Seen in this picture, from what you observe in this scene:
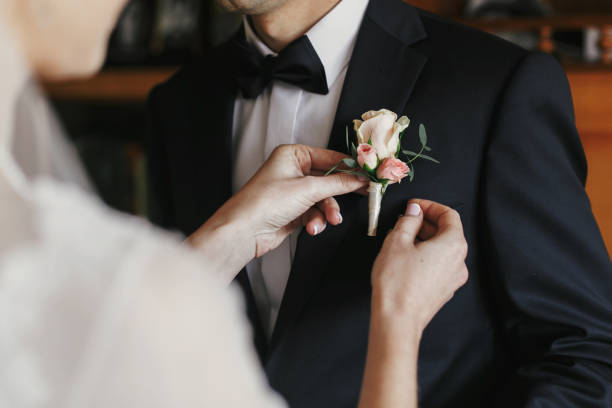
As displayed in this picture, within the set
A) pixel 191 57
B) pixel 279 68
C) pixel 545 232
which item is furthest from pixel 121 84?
pixel 545 232

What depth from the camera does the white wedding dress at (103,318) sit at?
413mm

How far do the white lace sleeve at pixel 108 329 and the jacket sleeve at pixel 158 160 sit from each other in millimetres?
810


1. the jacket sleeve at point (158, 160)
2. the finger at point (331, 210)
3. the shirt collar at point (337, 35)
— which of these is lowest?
the jacket sleeve at point (158, 160)

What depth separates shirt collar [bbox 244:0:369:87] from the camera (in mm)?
1011

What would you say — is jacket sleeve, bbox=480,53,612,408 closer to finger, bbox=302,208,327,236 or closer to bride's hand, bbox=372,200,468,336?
bride's hand, bbox=372,200,468,336

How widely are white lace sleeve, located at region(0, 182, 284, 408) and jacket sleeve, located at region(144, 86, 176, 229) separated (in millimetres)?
810

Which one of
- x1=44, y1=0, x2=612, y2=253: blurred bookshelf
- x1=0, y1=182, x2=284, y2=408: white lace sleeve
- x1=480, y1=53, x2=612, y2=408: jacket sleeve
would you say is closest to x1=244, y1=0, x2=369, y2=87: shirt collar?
x1=480, y1=53, x2=612, y2=408: jacket sleeve

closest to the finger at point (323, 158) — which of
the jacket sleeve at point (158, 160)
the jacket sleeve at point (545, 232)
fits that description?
the jacket sleeve at point (545, 232)

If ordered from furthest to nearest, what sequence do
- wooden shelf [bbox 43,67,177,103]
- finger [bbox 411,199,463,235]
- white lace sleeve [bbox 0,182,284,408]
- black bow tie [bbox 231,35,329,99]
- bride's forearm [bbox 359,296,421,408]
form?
wooden shelf [bbox 43,67,177,103], black bow tie [bbox 231,35,329,99], finger [bbox 411,199,463,235], bride's forearm [bbox 359,296,421,408], white lace sleeve [bbox 0,182,284,408]

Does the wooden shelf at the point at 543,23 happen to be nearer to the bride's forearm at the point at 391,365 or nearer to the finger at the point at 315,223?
the finger at the point at 315,223

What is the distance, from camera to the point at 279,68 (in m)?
1.02

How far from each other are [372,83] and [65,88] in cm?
168

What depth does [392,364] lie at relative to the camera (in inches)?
25.7

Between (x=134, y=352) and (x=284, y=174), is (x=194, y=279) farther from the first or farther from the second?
(x=284, y=174)
